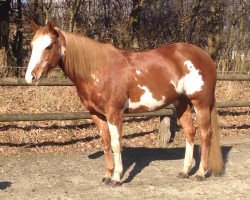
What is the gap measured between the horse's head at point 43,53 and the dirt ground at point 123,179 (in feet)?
4.73

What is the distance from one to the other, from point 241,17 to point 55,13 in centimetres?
808

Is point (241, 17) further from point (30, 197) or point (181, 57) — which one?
point (30, 197)

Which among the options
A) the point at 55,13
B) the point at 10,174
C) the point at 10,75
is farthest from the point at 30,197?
the point at 55,13

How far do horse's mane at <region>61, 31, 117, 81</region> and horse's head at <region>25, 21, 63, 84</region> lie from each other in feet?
0.66

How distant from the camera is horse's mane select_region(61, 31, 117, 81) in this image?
546 centimetres

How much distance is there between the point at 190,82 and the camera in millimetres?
6035

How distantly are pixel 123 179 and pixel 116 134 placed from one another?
29.4 inches

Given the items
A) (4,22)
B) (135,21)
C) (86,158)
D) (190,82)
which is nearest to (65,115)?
(86,158)

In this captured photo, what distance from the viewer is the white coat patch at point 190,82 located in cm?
603

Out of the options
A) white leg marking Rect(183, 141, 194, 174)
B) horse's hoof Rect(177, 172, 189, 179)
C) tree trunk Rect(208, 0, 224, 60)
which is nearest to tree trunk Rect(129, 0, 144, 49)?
tree trunk Rect(208, 0, 224, 60)

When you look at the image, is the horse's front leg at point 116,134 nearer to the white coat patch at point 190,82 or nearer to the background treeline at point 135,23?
the white coat patch at point 190,82

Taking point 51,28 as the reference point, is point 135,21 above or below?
below

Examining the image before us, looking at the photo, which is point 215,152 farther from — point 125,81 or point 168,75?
point 125,81

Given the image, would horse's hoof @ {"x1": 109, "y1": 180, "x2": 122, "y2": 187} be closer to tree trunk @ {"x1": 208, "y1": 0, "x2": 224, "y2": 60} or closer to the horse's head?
the horse's head
